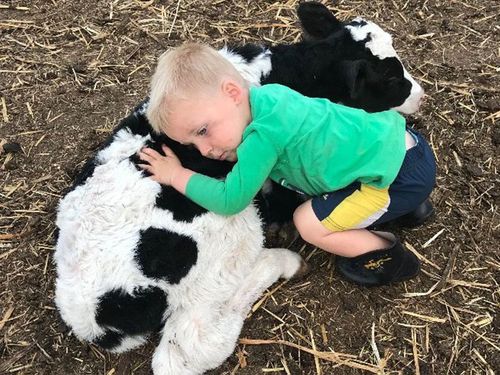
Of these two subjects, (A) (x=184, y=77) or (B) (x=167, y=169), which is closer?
(A) (x=184, y=77)

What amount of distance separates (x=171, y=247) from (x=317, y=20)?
70.4 inches

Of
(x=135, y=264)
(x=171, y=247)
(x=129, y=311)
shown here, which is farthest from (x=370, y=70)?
(x=129, y=311)

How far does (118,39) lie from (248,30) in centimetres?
110

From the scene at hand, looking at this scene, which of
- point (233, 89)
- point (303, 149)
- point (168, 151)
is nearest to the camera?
point (233, 89)

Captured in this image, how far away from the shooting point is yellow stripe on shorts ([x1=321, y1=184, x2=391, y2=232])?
3113mm

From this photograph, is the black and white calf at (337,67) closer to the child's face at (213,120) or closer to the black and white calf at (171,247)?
the black and white calf at (171,247)

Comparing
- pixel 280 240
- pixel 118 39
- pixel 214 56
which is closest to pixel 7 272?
pixel 280 240

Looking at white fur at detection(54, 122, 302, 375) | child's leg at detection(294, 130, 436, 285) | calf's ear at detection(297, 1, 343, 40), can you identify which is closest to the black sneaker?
child's leg at detection(294, 130, 436, 285)

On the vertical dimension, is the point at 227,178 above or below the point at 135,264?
above

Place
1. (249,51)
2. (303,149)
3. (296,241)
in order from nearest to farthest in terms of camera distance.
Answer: (303,149) < (249,51) < (296,241)

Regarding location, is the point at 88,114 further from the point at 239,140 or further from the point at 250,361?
the point at 250,361

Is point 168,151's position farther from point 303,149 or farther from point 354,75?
point 354,75

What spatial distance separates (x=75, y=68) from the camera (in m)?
4.81

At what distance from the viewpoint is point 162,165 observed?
3008 mm
